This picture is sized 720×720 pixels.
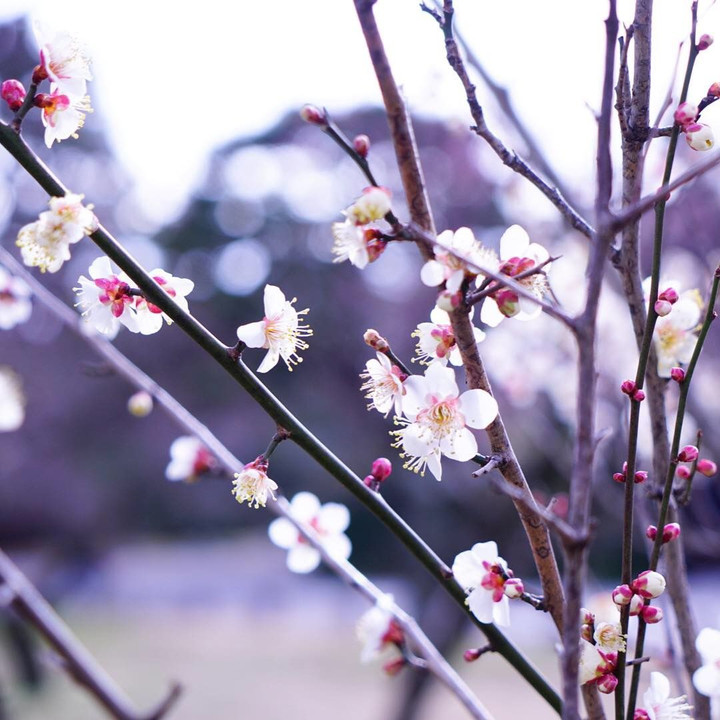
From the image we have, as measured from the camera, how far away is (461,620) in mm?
4289

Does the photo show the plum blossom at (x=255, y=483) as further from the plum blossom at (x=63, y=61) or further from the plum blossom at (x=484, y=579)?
the plum blossom at (x=63, y=61)

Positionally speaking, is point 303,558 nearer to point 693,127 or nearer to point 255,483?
point 255,483

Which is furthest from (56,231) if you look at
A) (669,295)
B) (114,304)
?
(669,295)

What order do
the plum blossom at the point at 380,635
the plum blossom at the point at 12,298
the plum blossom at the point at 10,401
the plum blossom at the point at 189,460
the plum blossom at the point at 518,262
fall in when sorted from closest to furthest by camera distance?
1. the plum blossom at the point at 518,262
2. the plum blossom at the point at 380,635
3. the plum blossom at the point at 189,460
4. the plum blossom at the point at 12,298
5. the plum blossom at the point at 10,401

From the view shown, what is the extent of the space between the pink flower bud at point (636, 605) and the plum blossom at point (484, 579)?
10cm

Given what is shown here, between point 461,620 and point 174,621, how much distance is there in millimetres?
4159

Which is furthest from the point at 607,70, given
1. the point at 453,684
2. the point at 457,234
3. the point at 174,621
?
the point at 174,621

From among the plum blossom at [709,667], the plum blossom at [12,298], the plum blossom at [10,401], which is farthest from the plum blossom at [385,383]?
the plum blossom at [10,401]

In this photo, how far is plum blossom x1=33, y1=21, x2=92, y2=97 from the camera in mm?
677

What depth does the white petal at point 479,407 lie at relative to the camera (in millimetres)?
571

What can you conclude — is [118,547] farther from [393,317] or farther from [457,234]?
[457,234]

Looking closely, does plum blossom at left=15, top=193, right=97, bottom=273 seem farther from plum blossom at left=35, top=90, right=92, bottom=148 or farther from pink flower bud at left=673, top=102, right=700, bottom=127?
pink flower bud at left=673, top=102, right=700, bottom=127

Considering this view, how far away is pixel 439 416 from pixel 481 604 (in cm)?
16

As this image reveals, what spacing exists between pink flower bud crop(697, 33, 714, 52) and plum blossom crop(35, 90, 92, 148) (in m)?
0.59
